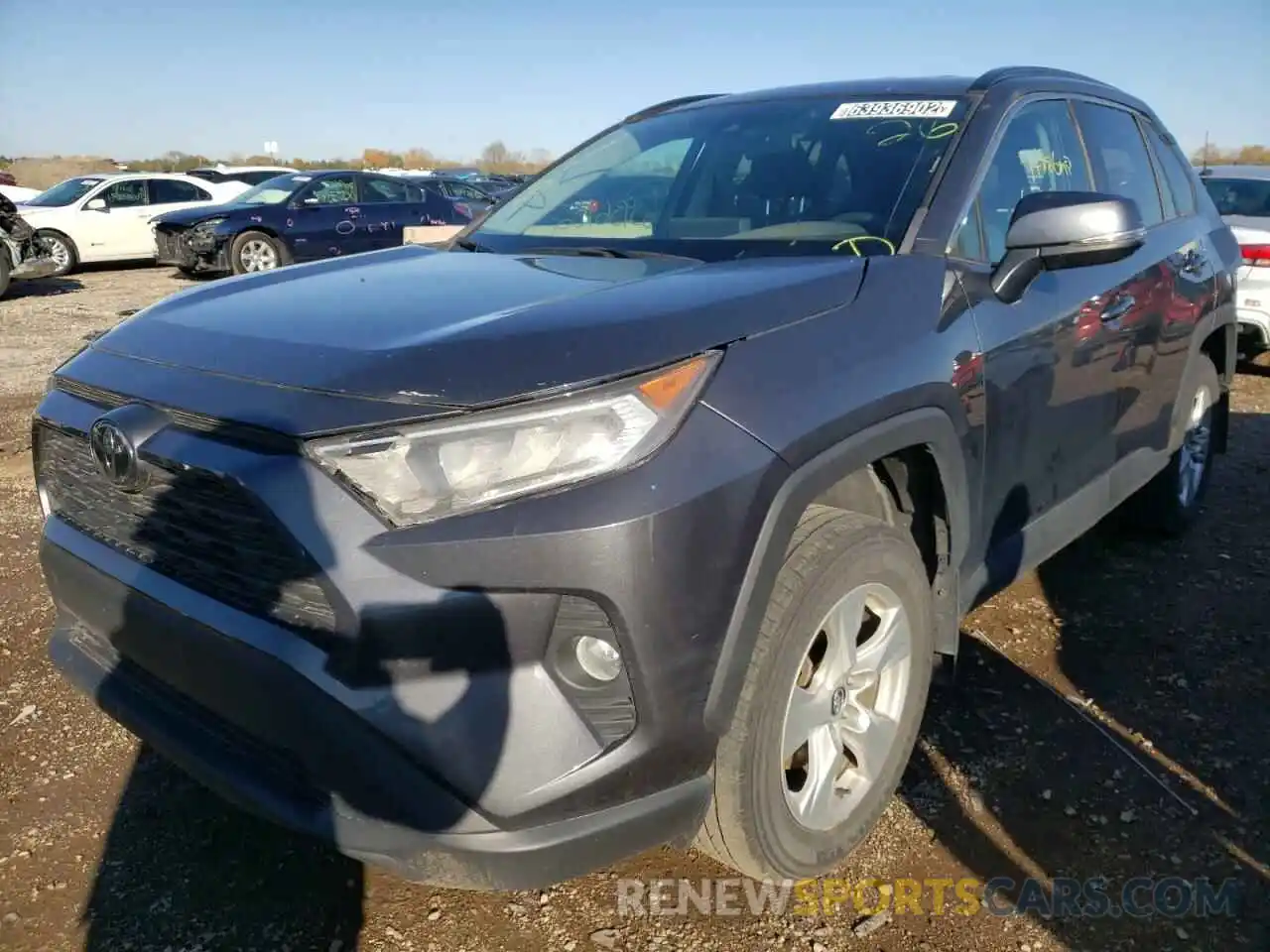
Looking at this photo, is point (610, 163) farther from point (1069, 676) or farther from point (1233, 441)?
point (1233, 441)

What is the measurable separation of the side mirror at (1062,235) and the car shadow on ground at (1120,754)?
1317 millimetres

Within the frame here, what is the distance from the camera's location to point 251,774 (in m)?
1.88

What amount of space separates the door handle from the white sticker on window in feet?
2.73

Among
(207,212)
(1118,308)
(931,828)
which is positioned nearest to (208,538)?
(931,828)

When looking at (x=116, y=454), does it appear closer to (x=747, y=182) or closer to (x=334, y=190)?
(x=747, y=182)

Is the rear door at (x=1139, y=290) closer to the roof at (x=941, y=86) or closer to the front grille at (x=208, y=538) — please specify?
the roof at (x=941, y=86)

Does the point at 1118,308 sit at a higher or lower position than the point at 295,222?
lower

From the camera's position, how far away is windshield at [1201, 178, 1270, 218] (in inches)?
334

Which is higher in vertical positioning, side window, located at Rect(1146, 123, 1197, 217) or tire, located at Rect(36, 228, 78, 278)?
side window, located at Rect(1146, 123, 1197, 217)

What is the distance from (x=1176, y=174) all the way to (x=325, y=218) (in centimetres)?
1224

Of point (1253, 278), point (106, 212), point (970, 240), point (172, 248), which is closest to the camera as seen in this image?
point (970, 240)

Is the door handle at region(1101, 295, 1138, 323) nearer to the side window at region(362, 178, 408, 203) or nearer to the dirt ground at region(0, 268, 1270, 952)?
the dirt ground at region(0, 268, 1270, 952)

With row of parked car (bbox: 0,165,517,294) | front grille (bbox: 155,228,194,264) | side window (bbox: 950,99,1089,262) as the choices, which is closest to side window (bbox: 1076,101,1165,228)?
side window (bbox: 950,99,1089,262)

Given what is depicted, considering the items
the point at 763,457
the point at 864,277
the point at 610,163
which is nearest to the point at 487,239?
the point at 610,163
